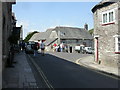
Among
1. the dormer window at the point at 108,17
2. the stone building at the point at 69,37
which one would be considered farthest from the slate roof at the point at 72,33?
the dormer window at the point at 108,17

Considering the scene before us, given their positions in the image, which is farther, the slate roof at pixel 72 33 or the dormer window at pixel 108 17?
the slate roof at pixel 72 33

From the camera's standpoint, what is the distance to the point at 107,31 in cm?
1977

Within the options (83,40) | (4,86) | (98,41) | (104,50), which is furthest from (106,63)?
(83,40)

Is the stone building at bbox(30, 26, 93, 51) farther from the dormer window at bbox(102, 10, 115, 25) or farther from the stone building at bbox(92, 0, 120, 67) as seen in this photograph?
the dormer window at bbox(102, 10, 115, 25)

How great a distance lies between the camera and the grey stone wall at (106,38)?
61.2 feet

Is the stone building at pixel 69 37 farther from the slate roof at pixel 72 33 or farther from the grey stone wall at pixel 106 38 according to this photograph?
the grey stone wall at pixel 106 38

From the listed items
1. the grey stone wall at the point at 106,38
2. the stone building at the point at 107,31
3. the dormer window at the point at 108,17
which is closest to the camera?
→ the stone building at the point at 107,31

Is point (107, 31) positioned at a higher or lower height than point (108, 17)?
lower

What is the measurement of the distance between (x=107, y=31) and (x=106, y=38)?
0.59m

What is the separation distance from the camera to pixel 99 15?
21.2m

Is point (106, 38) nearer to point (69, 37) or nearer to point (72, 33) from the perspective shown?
point (69, 37)

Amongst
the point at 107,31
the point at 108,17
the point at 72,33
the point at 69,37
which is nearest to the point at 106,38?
the point at 107,31

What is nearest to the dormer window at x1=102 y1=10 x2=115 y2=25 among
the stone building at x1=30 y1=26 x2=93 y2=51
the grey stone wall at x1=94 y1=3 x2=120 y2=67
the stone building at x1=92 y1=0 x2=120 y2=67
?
the stone building at x1=92 y1=0 x2=120 y2=67

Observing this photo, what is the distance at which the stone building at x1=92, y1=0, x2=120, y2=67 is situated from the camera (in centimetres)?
1846
